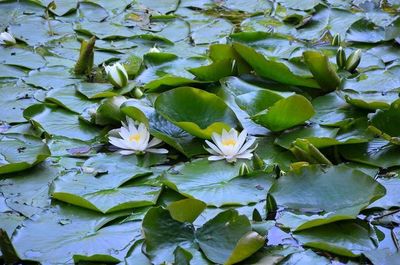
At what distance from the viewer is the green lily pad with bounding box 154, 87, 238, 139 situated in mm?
1990

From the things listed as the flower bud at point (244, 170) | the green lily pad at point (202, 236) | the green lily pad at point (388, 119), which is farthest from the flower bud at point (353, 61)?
the green lily pad at point (202, 236)

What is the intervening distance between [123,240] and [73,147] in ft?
1.71

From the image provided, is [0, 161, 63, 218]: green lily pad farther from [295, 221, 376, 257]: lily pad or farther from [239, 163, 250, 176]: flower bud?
[295, 221, 376, 257]: lily pad

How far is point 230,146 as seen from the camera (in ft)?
6.11

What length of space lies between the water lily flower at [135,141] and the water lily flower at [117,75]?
349 mm

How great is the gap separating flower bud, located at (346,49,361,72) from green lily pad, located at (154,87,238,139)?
57cm

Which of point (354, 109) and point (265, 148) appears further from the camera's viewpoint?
point (354, 109)

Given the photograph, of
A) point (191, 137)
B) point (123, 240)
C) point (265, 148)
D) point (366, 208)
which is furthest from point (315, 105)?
point (123, 240)

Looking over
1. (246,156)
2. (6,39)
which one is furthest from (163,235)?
(6,39)

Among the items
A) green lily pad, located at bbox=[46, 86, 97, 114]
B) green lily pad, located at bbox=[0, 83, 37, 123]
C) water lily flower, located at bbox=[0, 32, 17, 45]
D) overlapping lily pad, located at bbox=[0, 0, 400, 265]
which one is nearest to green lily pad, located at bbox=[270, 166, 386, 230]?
overlapping lily pad, located at bbox=[0, 0, 400, 265]

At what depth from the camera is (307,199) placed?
5.41 feet

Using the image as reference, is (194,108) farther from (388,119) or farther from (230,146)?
(388,119)

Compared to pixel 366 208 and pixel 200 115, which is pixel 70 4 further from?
pixel 366 208

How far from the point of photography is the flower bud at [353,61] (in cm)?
234
